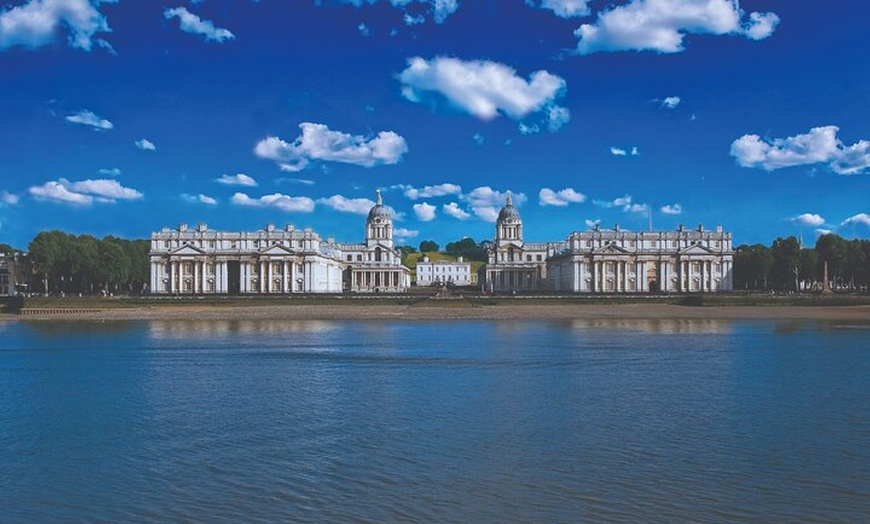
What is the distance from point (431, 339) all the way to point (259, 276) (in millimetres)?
74539

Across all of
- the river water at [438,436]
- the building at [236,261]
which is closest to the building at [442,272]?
the building at [236,261]

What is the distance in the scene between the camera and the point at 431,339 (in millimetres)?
54906

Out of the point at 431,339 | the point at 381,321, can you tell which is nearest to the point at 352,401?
the point at 431,339

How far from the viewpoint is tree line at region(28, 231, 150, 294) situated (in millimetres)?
106812

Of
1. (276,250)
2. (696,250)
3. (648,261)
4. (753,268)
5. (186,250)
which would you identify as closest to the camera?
(753,268)

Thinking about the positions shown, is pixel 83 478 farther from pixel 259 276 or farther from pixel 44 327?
pixel 259 276

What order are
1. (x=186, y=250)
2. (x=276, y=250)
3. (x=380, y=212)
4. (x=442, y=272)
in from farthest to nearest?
1. (x=442, y=272)
2. (x=380, y=212)
3. (x=276, y=250)
4. (x=186, y=250)

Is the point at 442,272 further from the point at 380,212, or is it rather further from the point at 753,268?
the point at 753,268

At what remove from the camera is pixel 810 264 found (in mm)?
108750

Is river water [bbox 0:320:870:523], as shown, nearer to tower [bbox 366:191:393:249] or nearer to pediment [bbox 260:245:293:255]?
pediment [bbox 260:245:293:255]

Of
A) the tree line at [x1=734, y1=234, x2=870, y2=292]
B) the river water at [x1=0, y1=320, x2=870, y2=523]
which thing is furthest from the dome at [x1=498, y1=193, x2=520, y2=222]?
the river water at [x1=0, y1=320, x2=870, y2=523]

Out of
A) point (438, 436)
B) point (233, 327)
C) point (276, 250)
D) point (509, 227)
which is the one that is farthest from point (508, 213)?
point (438, 436)

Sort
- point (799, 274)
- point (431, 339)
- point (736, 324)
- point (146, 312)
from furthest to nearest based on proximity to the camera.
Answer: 1. point (799, 274)
2. point (146, 312)
3. point (736, 324)
4. point (431, 339)

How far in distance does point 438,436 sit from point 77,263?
95175 millimetres
